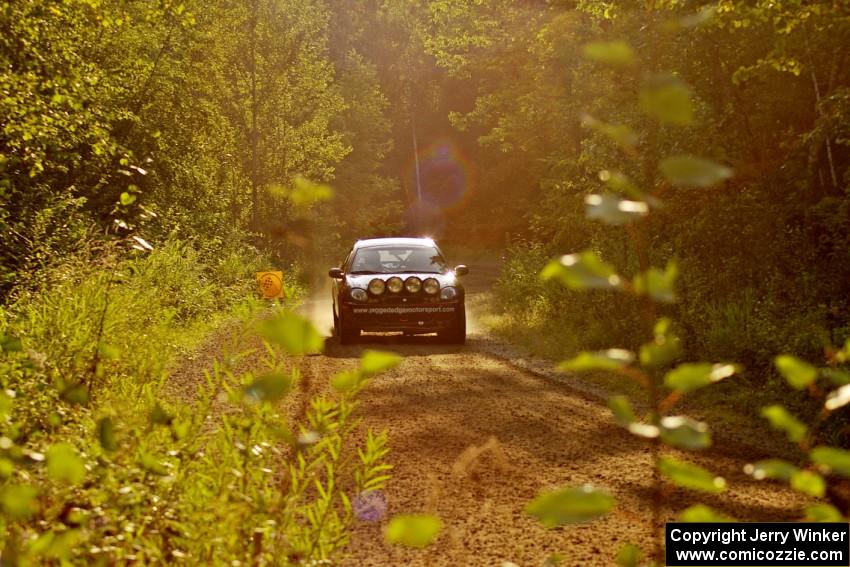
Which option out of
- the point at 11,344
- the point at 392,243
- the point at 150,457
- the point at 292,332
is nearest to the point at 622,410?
the point at 292,332

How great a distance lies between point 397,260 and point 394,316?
53.9 inches

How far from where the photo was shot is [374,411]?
29.2 ft

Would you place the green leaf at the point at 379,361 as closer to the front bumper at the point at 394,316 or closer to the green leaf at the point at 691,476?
the green leaf at the point at 691,476

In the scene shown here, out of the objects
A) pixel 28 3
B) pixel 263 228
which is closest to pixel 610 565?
pixel 28 3

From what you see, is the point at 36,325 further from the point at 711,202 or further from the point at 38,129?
the point at 711,202

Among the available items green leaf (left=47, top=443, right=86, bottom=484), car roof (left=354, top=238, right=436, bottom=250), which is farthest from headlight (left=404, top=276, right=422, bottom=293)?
green leaf (left=47, top=443, right=86, bottom=484)

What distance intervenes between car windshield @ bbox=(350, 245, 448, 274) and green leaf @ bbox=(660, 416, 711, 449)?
13.2m

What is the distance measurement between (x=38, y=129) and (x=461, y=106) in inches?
2128

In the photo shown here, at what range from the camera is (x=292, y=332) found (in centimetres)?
141

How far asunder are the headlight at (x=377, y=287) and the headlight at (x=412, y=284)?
36 cm

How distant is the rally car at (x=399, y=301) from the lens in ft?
46.3

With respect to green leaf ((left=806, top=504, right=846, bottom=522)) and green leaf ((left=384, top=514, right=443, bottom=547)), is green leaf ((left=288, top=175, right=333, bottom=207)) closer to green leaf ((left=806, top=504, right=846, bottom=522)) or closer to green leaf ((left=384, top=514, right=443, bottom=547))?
green leaf ((left=384, top=514, right=443, bottom=547))

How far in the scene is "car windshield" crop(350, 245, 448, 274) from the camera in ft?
48.6

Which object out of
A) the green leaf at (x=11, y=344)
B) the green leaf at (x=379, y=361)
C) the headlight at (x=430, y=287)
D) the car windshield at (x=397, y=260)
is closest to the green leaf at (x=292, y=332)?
the green leaf at (x=379, y=361)
